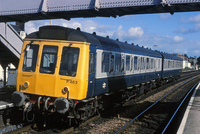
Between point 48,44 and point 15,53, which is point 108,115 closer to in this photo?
point 48,44

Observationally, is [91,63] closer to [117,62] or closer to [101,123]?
[101,123]

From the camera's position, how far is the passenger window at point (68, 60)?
7.87 metres

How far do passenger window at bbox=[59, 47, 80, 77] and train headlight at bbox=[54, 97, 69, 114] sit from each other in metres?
0.93

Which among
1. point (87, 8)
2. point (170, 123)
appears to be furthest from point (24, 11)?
point (170, 123)

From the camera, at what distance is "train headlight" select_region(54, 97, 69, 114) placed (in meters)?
7.38

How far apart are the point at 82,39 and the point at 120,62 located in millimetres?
3651

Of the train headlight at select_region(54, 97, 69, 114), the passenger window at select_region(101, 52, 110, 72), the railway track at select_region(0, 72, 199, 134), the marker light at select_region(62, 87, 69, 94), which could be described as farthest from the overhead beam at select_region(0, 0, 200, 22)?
the train headlight at select_region(54, 97, 69, 114)

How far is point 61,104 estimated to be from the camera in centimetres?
742

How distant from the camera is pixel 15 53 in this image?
14.5 metres

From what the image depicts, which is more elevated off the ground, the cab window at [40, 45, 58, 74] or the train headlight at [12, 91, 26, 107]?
the cab window at [40, 45, 58, 74]

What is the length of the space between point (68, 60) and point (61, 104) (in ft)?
5.03

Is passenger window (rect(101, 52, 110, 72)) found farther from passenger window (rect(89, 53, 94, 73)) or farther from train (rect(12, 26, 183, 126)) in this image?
passenger window (rect(89, 53, 94, 73))

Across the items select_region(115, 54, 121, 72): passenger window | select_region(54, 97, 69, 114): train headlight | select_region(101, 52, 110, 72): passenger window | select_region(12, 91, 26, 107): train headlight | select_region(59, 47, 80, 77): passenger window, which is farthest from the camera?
select_region(115, 54, 121, 72): passenger window

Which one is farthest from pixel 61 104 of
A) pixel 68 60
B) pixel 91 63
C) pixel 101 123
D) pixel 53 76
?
pixel 101 123
